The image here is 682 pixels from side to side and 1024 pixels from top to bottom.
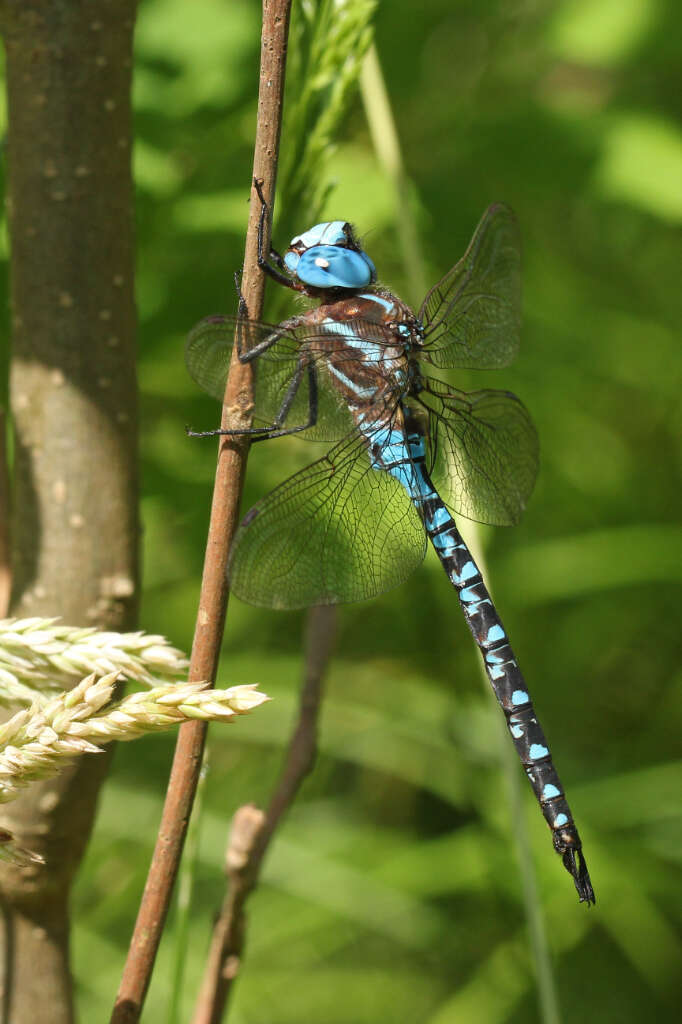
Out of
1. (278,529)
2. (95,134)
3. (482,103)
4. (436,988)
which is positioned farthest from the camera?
(436,988)

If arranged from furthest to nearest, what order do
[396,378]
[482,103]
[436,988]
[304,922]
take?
1. [436,988]
2. [304,922]
3. [482,103]
4. [396,378]

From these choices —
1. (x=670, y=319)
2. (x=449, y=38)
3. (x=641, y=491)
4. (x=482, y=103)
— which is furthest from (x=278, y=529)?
(x=670, y=319)

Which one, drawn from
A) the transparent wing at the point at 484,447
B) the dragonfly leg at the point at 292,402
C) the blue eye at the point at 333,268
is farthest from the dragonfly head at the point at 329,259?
the transparent wing at the point at 484,447

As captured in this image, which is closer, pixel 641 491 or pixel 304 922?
pixel 304 922

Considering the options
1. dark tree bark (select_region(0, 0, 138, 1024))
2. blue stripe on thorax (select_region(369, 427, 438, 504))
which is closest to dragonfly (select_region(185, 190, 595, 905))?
blue stripe on thorax (select_region(369, 427, 438, 504))

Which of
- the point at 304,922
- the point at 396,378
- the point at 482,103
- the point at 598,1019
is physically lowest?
the point at 598,1019

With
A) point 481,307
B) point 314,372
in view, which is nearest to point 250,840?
point 314,372

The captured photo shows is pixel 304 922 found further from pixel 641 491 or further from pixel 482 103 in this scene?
pixel 482 103
